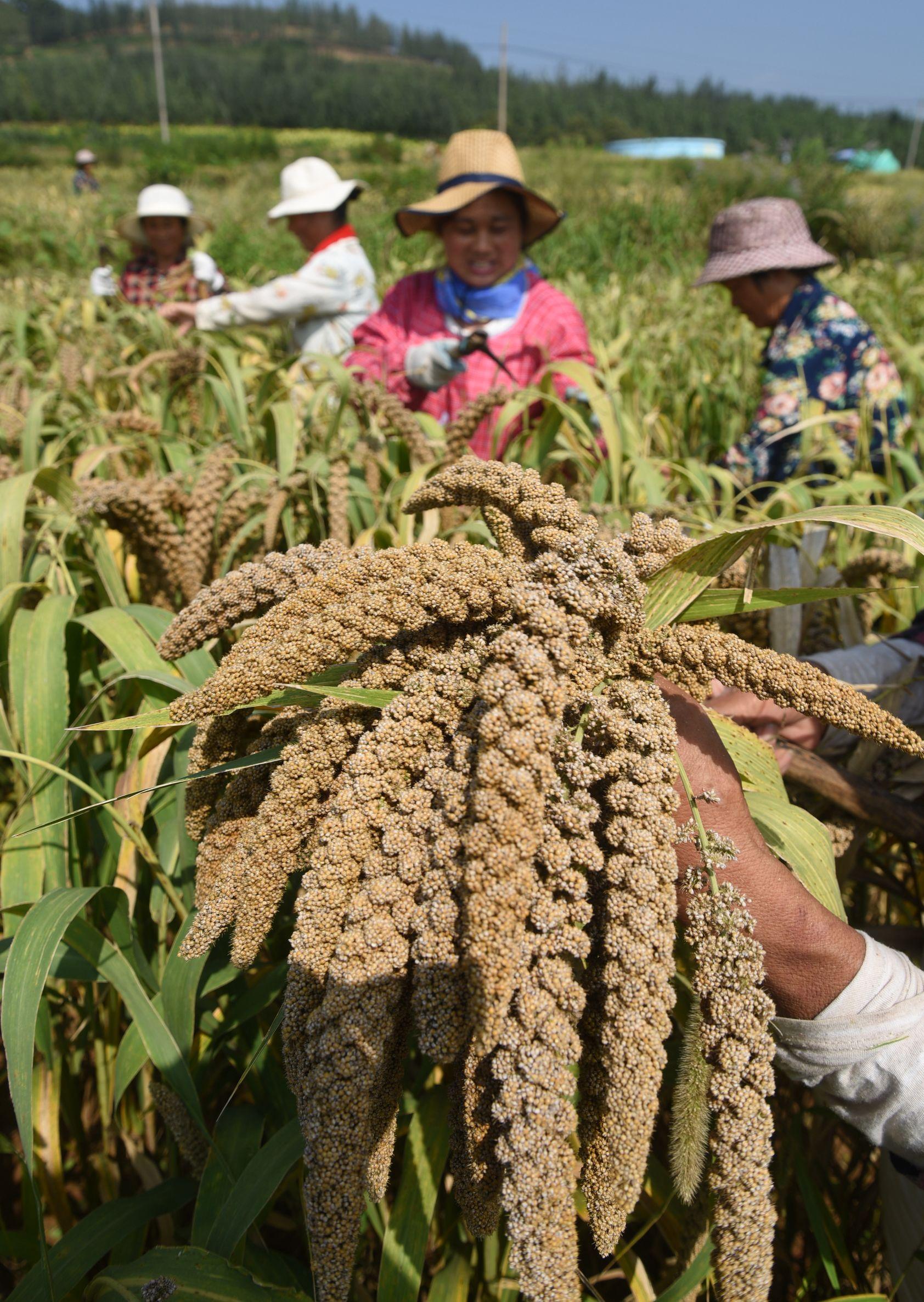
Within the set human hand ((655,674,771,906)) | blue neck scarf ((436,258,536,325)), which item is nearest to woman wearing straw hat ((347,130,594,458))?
blue neck scarf ((436,258,536,325))

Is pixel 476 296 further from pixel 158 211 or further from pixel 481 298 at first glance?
pixel 158 211

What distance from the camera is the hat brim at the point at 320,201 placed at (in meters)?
4.56

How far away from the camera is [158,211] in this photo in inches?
214

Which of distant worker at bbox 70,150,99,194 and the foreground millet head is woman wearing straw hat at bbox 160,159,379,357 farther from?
distant worker at bbox 70,150,99,194

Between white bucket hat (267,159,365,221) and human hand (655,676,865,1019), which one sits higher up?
white bucket hat (267,159,365,221)

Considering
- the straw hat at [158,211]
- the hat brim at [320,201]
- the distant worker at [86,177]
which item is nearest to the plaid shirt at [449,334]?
the hat brim at [320,201]

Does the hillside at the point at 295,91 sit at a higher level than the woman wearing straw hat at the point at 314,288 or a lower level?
higher

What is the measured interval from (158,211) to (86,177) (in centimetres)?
1156

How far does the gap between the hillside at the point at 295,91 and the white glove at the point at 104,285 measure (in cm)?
4363

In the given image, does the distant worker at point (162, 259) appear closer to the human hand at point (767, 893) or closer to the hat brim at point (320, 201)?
the hat brim at point (320, 201)

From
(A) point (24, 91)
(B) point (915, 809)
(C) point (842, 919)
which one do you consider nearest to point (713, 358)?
(B) point (915, 809)

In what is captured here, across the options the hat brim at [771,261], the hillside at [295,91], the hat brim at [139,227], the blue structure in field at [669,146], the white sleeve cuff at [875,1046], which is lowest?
the white sleeve cuff at [875,1046]

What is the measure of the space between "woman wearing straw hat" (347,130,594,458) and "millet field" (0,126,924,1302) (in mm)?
804

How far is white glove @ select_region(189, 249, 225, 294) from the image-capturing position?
5074 mm
